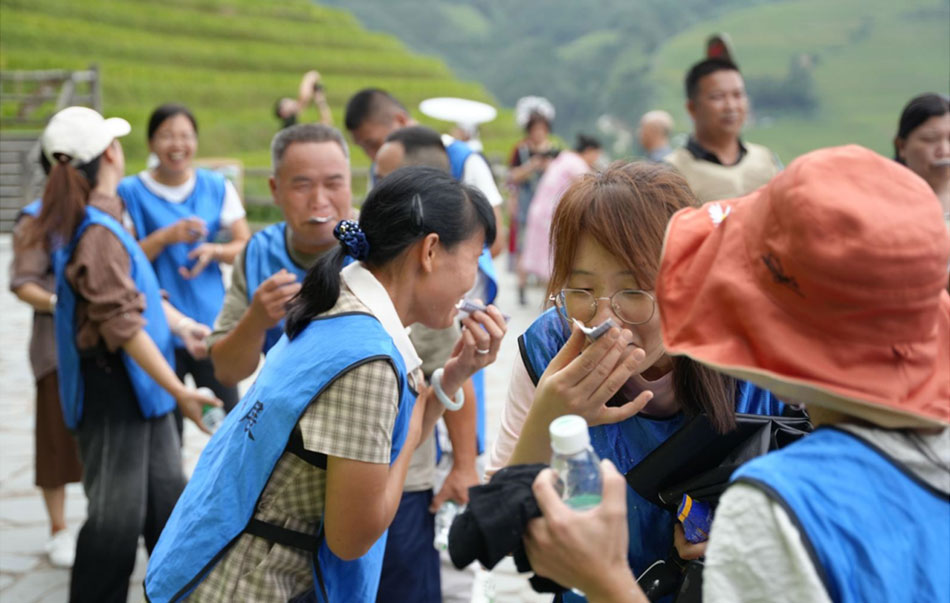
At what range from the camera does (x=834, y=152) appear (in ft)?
3.89

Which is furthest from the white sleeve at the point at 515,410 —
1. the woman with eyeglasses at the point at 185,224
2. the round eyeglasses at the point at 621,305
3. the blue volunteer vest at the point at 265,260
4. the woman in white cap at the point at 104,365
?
the woman with eyeglasses at the point at 185,224

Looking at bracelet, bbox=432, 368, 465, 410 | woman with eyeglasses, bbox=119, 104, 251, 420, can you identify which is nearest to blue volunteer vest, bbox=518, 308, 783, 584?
bracelet, bbox=432, 368, 465, 410

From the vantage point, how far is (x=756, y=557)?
1.11 meters

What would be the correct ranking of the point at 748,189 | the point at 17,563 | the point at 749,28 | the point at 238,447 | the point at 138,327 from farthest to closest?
the point at 749,28 < the point at 748,189 < the point at 17,563 < the point at 138,327 < the point at 238,447

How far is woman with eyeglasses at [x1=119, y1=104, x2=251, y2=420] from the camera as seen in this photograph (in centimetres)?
440

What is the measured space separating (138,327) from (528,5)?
7466 centimetres

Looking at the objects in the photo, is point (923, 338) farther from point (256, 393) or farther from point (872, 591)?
point (256, 393)

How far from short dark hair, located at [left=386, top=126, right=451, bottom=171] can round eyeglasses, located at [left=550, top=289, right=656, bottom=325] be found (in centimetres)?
196

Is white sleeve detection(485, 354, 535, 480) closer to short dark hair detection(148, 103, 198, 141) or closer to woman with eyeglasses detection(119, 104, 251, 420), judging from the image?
woman with eyeglasses detection(119, 104, 251, 420)

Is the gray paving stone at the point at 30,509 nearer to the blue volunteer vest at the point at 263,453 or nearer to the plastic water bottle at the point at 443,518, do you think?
the plastic water bottle at the point at 443,518

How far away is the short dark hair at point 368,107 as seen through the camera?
4.60 m

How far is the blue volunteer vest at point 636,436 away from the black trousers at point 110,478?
73.9 inches

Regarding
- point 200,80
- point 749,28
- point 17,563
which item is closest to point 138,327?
point 17,563

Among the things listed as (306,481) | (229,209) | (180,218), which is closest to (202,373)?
(180,218)
